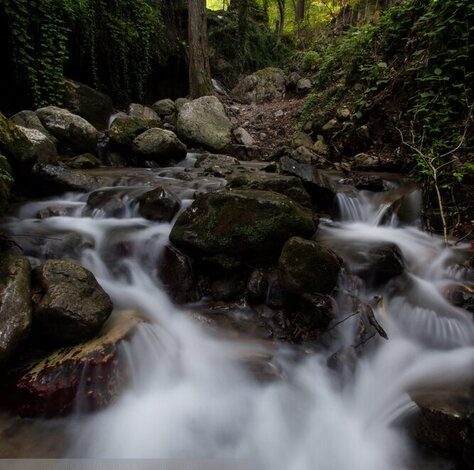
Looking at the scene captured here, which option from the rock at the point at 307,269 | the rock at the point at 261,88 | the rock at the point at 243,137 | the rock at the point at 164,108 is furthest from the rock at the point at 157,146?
the rock at the point at 261,88

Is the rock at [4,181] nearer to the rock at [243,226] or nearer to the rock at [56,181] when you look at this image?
the rock at [56,181]

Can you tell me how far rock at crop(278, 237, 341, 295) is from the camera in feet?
10.5

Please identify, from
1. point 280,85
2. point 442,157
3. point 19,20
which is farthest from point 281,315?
point 280,85

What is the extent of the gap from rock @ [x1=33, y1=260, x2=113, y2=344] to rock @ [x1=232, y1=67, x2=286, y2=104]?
11.4m

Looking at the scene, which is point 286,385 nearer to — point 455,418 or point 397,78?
point 455,418

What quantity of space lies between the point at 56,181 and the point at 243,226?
288 cm

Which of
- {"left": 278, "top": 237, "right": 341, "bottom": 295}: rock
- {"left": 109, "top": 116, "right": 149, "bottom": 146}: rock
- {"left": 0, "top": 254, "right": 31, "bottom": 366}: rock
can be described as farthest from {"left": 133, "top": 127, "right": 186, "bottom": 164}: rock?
{"left": 278, "top": 237, "right": 341, "bottom": 295}: rock

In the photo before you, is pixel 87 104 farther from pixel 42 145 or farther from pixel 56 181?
pixel 56 181

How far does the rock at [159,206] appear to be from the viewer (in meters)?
4.42

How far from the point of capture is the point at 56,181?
4871 millimetres

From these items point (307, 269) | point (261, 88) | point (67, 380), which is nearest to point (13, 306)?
point (67, 380)

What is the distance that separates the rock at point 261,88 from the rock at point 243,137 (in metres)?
Answer: 4.30

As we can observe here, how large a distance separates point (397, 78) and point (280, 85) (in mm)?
7385

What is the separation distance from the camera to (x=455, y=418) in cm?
217
